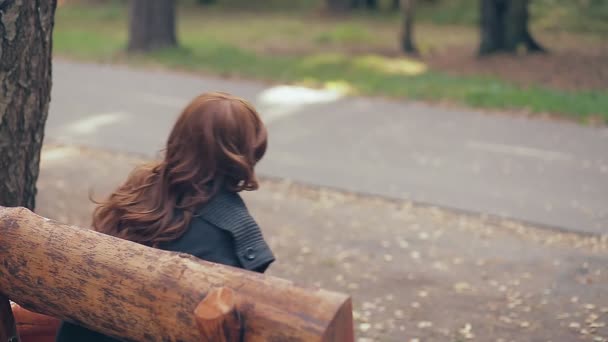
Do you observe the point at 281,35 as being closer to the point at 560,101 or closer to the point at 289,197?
the point at 560,101

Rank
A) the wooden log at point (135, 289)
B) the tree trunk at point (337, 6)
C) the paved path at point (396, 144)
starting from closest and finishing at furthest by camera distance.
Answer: the wooden log at point (135, 289) → the paved path at point (396, 144) → the tree trunk at point (337, 6)

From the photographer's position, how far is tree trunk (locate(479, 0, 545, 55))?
18.4m

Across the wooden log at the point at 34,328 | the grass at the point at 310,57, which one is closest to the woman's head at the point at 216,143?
the wooden log at the point at 34,328

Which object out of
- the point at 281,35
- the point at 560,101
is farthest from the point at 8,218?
the point at 281,35

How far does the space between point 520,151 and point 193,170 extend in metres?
8.22

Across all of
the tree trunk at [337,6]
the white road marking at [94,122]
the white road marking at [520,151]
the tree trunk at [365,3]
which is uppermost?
the white road marking at [520,151]

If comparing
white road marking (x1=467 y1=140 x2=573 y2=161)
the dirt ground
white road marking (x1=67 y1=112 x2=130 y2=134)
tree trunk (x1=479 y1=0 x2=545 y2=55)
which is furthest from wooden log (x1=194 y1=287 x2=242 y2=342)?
tree trunk (x1=479 y1=0 x2=545 y2=55)

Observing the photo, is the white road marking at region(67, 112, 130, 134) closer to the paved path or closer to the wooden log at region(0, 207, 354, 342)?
the paved path

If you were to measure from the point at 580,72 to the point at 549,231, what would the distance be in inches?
376

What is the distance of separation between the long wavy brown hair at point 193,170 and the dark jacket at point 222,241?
34mm

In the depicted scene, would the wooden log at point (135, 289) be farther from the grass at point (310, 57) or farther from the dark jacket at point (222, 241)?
the grass at point (310, 57)

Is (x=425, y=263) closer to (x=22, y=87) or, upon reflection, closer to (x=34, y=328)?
(x=22, y=87)

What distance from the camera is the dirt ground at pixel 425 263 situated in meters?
5.58

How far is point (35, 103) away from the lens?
167 inches
